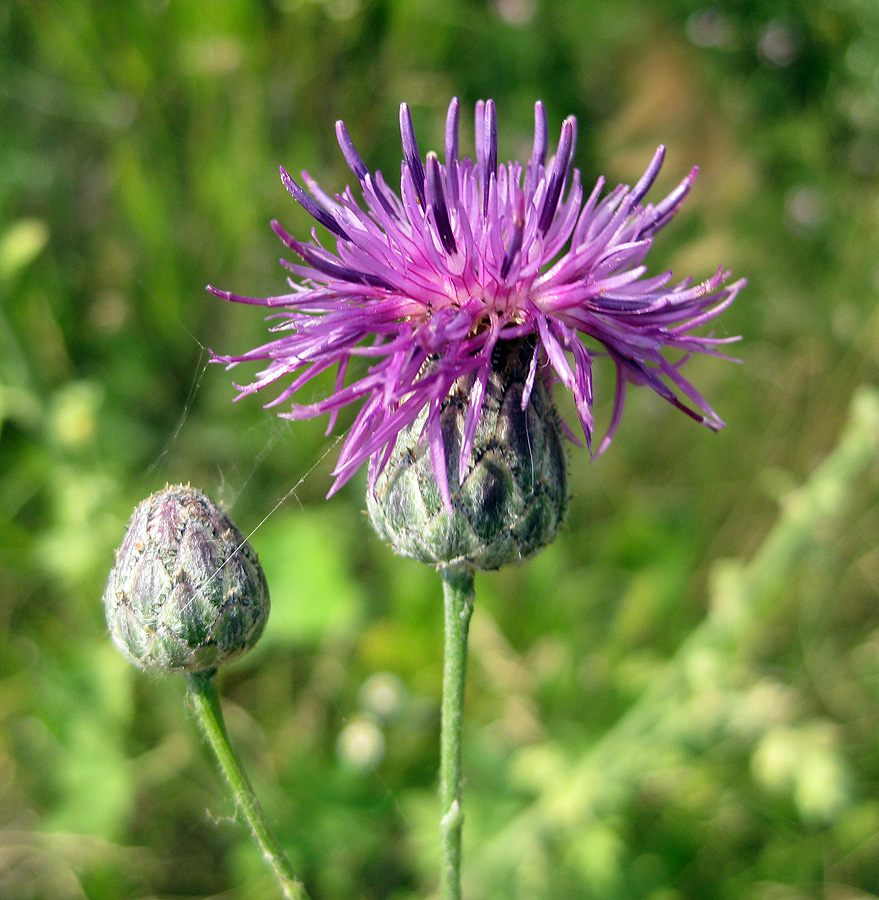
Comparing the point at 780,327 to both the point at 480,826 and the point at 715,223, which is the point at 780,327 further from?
the point at 480,826

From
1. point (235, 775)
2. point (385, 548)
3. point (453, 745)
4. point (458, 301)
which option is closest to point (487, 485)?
point (458, 301)

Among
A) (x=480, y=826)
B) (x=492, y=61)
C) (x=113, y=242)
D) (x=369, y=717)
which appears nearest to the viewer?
(x=480, y=826)

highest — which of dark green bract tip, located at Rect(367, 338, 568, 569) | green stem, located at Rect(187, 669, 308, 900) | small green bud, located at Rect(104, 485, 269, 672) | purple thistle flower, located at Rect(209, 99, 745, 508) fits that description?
purple thistle flower, located at Rect(209, 99, 745, 508)

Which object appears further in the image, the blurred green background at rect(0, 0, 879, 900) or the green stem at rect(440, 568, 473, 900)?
the blurred green background at rect(0, 0, 879, 900)

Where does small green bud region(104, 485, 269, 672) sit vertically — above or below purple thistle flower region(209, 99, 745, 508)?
below

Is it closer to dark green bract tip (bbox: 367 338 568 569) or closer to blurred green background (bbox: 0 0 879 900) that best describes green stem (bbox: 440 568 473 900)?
dark green bract tip (bbox: 367 338 568 569)

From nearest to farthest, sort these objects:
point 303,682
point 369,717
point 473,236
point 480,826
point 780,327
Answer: point 473,236 → point 480,826 → point 369,717 → point 303,682 → point 780,327

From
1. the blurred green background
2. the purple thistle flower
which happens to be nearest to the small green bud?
the purple thistle flower

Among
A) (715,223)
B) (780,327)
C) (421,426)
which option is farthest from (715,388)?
(421,426)
